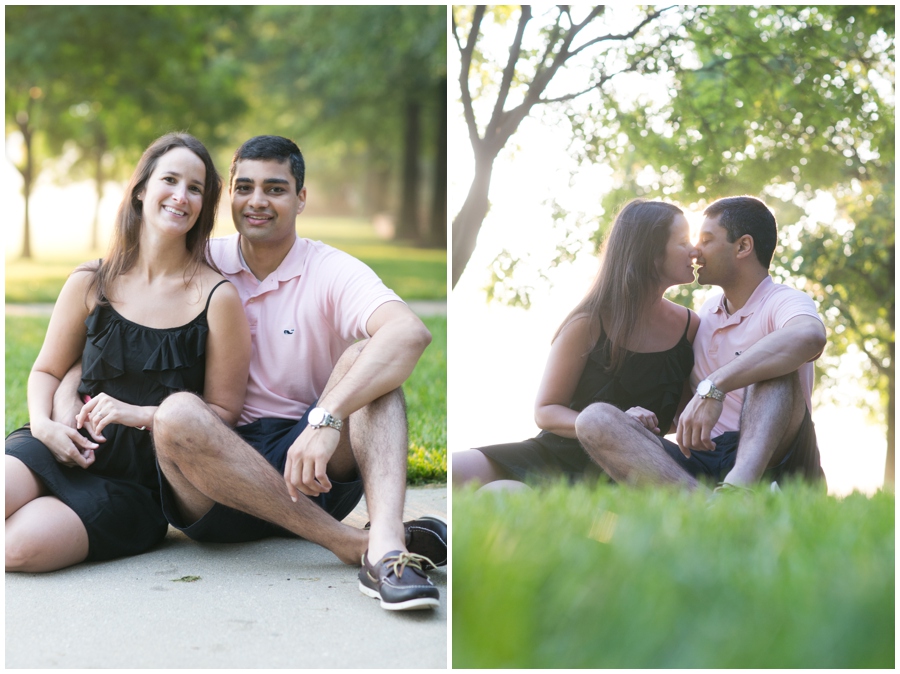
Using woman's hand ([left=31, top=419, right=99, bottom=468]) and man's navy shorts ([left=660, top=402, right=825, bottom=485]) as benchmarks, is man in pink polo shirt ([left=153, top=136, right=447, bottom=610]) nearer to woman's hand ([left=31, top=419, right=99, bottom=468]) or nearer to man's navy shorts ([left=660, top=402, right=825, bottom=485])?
woman's hand ([left=31, top=419, right=99, bottom=468])

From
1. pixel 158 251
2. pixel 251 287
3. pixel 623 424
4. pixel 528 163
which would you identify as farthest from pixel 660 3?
pixel 158 251

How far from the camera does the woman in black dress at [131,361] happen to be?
8.52 ft

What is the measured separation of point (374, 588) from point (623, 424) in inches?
34.2

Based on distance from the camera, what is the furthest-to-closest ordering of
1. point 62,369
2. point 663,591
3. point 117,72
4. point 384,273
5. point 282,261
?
point 117,72 < point 384,273 < point 282,261 < point 62,369 < point 663,591

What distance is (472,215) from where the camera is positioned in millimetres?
2664

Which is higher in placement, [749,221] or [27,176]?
[27,176]

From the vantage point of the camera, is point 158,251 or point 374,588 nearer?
point 374,588

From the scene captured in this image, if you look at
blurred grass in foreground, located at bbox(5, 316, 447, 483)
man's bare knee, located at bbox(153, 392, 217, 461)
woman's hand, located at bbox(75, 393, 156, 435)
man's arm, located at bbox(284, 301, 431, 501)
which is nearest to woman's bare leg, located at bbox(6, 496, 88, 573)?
woman's hand, located at bbox(75, 393, 156, 435)

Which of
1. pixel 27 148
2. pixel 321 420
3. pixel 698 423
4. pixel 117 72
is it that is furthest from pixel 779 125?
pixel 27 148

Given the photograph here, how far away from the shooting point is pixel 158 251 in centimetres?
279

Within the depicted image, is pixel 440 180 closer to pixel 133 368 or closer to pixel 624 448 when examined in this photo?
pixel 133 368

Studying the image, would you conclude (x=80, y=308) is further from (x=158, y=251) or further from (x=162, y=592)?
(x=162, y=592)

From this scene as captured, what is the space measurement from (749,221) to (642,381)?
62 cm

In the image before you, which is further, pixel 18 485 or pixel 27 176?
pixel 27 176
